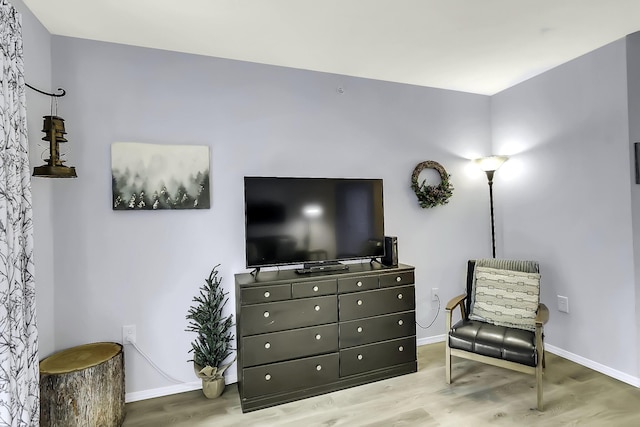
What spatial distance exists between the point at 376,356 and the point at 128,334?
1937mm

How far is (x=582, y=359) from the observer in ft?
9.70

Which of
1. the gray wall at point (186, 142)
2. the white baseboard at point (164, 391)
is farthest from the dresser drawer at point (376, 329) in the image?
the white baseboard at point (164, 391)

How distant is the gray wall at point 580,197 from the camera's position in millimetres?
2686

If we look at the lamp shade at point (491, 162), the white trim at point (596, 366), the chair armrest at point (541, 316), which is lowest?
the white trim at point (596, 366)

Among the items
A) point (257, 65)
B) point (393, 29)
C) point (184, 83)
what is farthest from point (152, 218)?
point (393, 29)

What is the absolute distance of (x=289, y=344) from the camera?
2.49 m

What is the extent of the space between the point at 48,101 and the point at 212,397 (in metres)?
2.44

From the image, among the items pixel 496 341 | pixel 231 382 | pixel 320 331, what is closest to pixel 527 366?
pixel 496 341

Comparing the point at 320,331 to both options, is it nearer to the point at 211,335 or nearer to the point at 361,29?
the point at 211,335

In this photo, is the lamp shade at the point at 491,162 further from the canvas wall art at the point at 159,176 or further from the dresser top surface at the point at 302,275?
the canvas wall art at the point at 159,176

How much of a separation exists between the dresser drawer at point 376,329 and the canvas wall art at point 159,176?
1.52 meters

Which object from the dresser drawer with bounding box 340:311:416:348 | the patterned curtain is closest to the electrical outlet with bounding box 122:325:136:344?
the patterned curtain

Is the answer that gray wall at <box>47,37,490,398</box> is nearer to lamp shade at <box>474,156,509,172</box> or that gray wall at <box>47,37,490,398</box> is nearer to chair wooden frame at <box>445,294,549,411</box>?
lamp shade at <box>474,156,509,172</box>

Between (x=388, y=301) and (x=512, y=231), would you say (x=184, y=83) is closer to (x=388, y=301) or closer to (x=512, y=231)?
(x=388, y=301)
